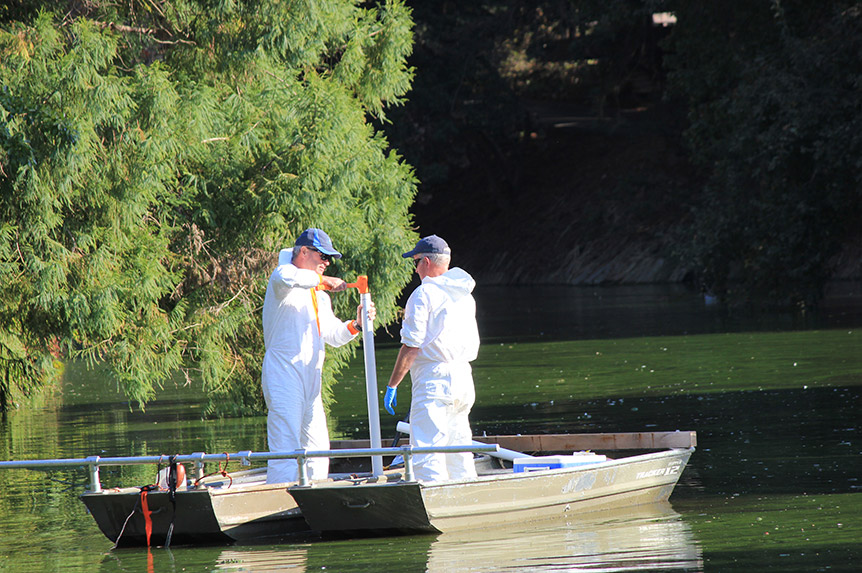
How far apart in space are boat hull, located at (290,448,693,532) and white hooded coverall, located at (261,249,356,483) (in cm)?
60

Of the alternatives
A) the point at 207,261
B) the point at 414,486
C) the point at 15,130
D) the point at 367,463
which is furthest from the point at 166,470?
the point at 207,261

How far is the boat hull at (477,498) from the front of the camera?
31.8 ft

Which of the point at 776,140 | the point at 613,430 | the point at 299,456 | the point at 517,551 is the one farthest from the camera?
the point at 776,140

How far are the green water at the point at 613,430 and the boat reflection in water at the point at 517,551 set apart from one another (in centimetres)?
2

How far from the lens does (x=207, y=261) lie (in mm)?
17797

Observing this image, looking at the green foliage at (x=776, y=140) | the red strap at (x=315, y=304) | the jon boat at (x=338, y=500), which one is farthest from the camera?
the green foliage at (x=776, y=140)

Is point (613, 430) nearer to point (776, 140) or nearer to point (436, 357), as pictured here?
point (436, 357)

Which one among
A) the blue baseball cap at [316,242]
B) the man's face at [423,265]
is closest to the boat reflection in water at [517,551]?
the man's face at [423,265]

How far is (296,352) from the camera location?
10617 millimetres

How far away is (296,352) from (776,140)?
23.8 m

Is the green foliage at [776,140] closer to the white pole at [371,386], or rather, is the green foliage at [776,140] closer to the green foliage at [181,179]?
the green foliage at [181,179]

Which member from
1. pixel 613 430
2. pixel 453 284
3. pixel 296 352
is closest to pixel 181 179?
pixel 613 430

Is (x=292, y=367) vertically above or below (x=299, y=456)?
above

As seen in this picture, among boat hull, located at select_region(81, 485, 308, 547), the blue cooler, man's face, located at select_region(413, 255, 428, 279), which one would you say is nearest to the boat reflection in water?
boat hull, located at select_region(81, 485, 308, 547)
